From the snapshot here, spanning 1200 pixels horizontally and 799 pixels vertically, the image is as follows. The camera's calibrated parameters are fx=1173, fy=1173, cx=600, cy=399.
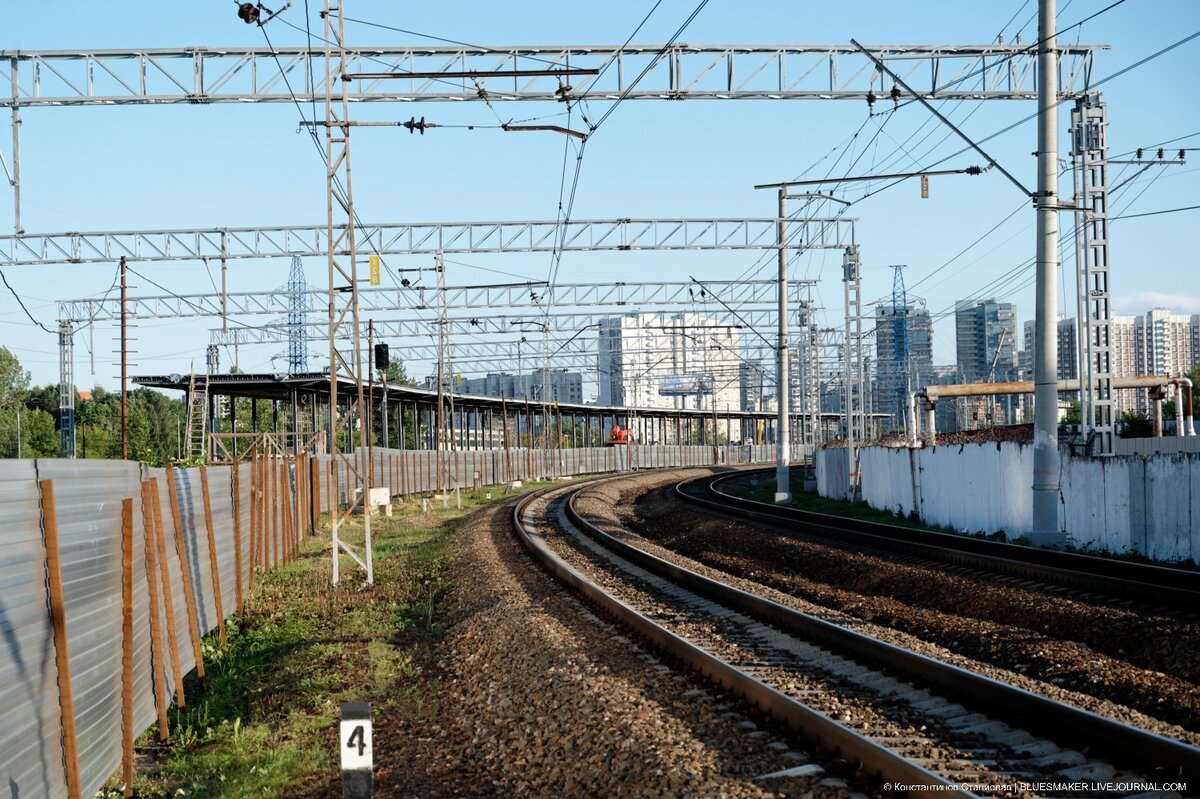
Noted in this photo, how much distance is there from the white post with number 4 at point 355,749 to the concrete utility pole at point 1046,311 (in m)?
16.5

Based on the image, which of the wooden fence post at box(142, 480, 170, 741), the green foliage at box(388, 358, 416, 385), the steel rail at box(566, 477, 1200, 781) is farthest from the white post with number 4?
the green foliage at box(388, 358, 416, 385)

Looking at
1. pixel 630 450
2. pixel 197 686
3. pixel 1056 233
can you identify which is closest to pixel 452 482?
pixel 630 450

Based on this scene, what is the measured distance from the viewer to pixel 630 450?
91062 millimetres

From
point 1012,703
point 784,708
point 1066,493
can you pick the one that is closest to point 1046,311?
point 1066,493

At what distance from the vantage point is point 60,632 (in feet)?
22.6

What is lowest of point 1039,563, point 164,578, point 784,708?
point 1039,563

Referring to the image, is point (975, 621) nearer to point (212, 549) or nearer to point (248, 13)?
point (212, 549)

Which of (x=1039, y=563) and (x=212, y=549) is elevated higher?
(x=212, y=549)

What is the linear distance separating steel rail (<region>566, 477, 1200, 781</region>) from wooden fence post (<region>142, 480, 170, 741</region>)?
20.5 feet

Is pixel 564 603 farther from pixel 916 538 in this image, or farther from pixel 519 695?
pixel 916 538

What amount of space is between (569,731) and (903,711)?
8.24ft

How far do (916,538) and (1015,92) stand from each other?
9.48 meters

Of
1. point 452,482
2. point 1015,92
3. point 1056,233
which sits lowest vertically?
point 452,482

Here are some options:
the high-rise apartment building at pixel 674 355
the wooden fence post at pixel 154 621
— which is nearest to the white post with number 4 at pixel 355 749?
the wooden fence post at pixel 154 621
